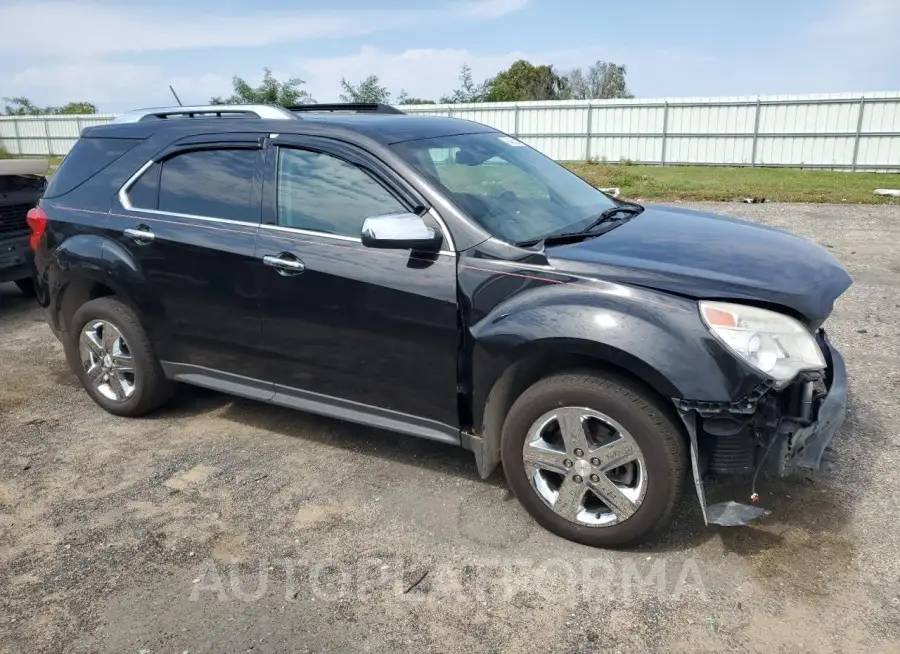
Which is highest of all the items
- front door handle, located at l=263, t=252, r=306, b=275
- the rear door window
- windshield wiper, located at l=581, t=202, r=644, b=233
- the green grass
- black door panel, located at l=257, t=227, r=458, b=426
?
the rear door window

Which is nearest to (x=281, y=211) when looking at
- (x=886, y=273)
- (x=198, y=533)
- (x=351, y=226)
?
(x=351, y=226)

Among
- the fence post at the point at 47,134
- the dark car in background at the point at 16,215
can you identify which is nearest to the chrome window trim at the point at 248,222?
the dark car in background at the point at 16,215

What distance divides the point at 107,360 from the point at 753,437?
384cm

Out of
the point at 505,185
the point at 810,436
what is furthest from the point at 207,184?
the point at 810,436

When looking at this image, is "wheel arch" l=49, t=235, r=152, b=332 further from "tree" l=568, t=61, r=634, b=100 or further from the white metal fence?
"tree" l=568, t=61, r=634, b=100

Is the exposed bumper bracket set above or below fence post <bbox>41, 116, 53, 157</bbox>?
below

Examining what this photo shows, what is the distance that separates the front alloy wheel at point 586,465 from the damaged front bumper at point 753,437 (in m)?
0.25

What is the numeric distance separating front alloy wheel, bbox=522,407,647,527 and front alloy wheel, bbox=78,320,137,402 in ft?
9.04

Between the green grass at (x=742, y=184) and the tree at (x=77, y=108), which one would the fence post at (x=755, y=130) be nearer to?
the green grass at (x=742, y=184)

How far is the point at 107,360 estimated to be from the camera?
15.1 feet

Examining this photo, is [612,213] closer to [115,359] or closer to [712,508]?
[712,508]

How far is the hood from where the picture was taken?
289 cm

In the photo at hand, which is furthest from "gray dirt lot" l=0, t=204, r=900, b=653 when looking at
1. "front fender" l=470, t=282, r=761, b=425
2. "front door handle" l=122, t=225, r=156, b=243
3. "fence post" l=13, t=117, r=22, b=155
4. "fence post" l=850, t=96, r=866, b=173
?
"fence post" l=13, t=117, r=22, b=155

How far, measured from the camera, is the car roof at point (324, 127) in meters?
3.71
